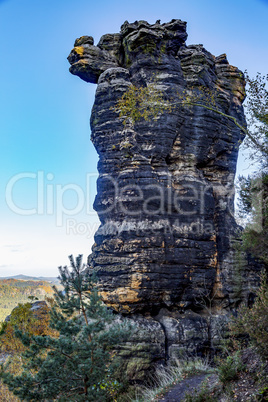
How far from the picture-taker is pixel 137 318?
14.3 metres

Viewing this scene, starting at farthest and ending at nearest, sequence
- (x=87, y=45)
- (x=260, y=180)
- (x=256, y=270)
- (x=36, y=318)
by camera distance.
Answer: (x=36, y=318) < (x=87, y=45) < (x=256, y=270) < (x=260, y=180)

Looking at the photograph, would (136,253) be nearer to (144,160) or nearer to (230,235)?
(144,160)

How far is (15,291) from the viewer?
6750cm

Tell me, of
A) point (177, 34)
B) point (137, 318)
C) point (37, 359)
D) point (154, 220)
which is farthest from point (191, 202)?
point (37, 359)

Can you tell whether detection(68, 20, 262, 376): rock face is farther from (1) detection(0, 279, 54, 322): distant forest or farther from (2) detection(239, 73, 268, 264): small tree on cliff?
(1) detection(0, 279, 54, 322): distant forest

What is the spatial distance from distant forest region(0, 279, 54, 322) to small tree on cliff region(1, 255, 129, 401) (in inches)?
2113

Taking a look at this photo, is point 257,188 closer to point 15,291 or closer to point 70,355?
point 70,355

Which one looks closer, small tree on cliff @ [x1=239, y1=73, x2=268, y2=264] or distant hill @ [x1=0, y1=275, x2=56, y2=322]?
small tree on cliff @ [x1=239, y1=73, x2=268, y2=264]

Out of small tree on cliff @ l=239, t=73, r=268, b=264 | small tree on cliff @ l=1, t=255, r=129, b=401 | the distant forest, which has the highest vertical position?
small tree on cliff @ l=239, t=73, r=268, b=264

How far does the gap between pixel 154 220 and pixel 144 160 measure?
9.62ft

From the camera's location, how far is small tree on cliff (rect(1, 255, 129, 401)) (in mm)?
7871

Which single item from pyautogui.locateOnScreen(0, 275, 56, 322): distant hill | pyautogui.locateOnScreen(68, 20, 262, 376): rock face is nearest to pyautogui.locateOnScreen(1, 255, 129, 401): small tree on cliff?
pyautogui.locateOnScreen(68, 20, 262, 376): rock face

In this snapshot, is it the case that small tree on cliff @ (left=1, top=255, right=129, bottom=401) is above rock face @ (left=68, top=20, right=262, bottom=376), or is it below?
below

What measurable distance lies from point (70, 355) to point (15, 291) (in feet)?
213
